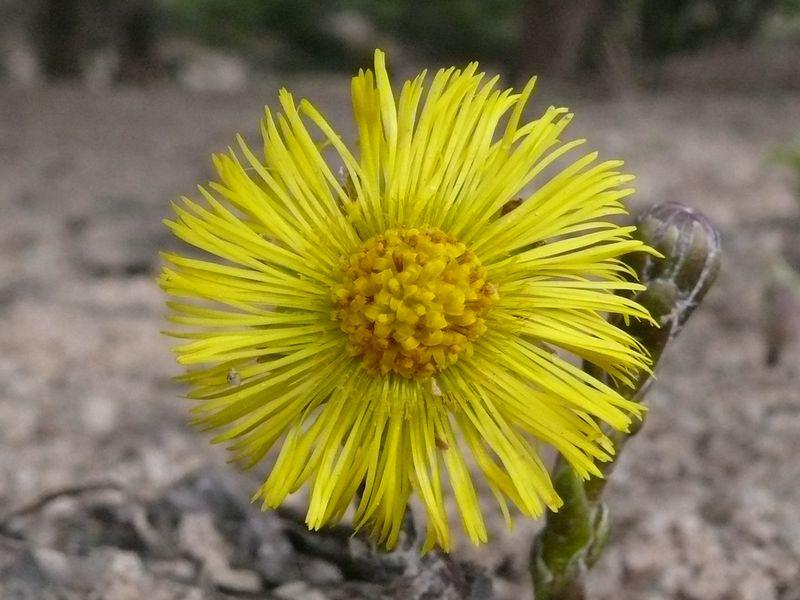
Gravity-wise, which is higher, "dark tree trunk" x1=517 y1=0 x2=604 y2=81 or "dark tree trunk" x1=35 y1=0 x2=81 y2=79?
"dark tree trunk" x1=517 y1=0 x2=604 y2=81

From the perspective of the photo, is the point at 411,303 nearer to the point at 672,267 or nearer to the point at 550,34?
the point at 672,267

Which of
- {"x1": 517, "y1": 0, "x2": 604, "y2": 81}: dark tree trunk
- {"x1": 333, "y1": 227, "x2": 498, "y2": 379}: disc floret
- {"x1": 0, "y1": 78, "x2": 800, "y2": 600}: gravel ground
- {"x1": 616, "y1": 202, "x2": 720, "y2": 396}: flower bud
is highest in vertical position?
{"x1": 517, "y1": 0, "x2": 604, "y2": 81}: dark tree trunk

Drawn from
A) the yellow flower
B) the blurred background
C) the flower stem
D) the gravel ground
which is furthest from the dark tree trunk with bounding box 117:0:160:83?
the flower stem

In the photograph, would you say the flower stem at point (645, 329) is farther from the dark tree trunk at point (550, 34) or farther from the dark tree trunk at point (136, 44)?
the dark tree trunk at point (136, 44)

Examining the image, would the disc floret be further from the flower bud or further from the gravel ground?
the gravel ground

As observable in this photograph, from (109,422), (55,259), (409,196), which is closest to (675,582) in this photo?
(409,196)

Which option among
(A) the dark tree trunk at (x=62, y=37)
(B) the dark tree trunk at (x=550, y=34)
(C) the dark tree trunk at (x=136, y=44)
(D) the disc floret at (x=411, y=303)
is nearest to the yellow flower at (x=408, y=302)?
(D) the disc floret at (x=411, y=303)

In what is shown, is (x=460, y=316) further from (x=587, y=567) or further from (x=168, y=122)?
(x=168, y=122)
